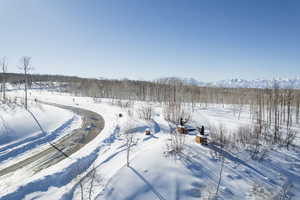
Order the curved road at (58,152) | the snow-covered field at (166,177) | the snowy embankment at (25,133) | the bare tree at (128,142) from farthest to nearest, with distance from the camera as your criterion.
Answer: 1. the snowy embankment at (25,133)
2. the curved road at (58,152)
3. the bare tree at (128,142)
4. the snow-covered field at (166,177)

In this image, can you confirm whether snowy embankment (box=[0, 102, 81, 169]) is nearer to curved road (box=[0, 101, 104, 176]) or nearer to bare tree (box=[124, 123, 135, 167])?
curved road (box=[0, 101, 104, 176])

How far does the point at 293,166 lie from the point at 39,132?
2020 centimetres

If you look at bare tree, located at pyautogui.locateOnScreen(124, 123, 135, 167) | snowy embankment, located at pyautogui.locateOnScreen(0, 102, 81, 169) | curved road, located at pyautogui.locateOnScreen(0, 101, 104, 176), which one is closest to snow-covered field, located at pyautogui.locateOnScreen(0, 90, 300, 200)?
bare tree, located at pyautogui.locateOnScreen(124, 123, 135, 167)

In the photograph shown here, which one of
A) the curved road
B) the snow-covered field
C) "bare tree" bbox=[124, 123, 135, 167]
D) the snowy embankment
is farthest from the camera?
the snowy embankment

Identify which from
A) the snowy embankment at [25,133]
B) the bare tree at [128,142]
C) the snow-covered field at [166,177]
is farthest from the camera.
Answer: the snowy embankment at [25,133]

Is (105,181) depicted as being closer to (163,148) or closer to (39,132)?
(163,148)

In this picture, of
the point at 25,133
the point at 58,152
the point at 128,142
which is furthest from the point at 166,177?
the point at 25,133

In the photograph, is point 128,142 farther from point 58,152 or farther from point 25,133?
point 25,133

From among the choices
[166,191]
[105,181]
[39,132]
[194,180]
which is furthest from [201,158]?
[39,132]

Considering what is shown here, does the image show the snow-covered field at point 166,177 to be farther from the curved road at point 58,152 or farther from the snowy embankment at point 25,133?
the snowy embankment at point 25,133

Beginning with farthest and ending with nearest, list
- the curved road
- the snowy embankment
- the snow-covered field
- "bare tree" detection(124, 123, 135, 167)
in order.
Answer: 1. the snowy embankment
2. the curved road
3. "bare tree" detection(124, 123, 135, 167)
4. the snow-covered field

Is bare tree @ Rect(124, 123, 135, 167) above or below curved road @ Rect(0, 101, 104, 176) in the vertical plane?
above

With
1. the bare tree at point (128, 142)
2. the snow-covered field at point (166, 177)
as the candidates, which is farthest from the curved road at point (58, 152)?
the bare tree at point (128, 142)

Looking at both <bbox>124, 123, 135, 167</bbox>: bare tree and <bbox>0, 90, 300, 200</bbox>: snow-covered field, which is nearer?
<bbox>0, 90, 300, 200</bbox>: snow-covered field
